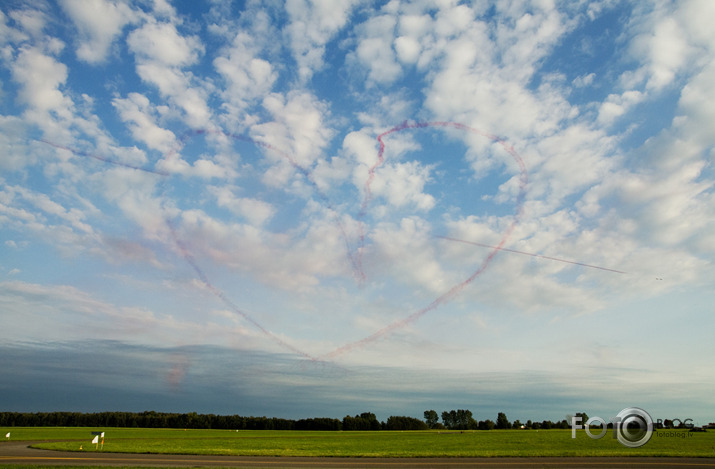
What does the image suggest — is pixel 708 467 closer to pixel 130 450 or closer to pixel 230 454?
pixel 230 454

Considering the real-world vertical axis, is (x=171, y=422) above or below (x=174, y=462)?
below

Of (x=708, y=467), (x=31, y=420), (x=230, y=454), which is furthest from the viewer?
(x=31, y=420)

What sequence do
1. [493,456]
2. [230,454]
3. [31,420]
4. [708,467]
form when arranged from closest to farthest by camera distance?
[708,467], [493,456], [230,454], [31,420]

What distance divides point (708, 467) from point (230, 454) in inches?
1790

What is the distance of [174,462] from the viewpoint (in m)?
39.5

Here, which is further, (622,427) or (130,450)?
(622,427)

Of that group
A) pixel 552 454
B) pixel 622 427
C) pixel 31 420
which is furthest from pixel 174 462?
pixel 31 420

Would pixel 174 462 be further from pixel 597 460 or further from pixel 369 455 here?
pixel 597 460

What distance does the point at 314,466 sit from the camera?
36.7 m

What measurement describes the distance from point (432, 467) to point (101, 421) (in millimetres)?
201932

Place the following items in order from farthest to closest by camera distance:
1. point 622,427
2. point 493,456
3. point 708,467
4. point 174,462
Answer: point 622,427 → point 493,456 → point 174,462 → point 708,467

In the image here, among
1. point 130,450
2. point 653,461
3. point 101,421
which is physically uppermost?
point 653,461

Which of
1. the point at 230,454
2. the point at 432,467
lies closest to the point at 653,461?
the point at 432,467

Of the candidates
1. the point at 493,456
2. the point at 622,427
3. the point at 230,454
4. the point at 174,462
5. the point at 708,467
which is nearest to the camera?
the point at 708,467
